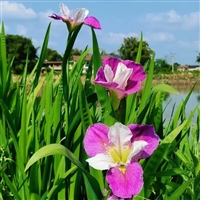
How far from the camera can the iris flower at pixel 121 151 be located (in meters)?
0.51

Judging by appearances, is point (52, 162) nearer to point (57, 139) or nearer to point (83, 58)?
point (57, 139)

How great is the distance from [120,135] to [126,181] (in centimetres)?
6

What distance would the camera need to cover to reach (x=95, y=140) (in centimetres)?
55

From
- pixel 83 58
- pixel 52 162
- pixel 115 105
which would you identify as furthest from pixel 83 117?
pixel 83 58

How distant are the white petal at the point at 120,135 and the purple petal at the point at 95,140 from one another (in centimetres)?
2

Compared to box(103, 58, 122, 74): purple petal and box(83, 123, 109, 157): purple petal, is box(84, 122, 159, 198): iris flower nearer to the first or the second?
box(83, 123, 109, 157): purple petal

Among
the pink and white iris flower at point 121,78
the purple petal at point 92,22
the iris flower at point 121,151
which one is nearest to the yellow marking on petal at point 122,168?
the iris flower at point 121,151

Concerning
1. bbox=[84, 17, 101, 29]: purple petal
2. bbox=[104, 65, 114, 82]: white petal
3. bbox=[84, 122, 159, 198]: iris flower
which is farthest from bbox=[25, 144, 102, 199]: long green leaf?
bbox=[84, 17, 101, 29]: purple petal

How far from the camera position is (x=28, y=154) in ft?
2.79

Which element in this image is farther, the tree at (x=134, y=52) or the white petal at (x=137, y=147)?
the tree at (x=134, y=52)

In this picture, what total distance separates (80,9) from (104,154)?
15.9 inches

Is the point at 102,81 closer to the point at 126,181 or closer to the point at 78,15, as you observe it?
the point at 126,181

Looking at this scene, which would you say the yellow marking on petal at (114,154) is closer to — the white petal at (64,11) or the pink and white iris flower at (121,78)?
the pink and white iris flower at (121,78)

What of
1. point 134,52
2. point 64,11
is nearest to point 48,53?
point 134,52
